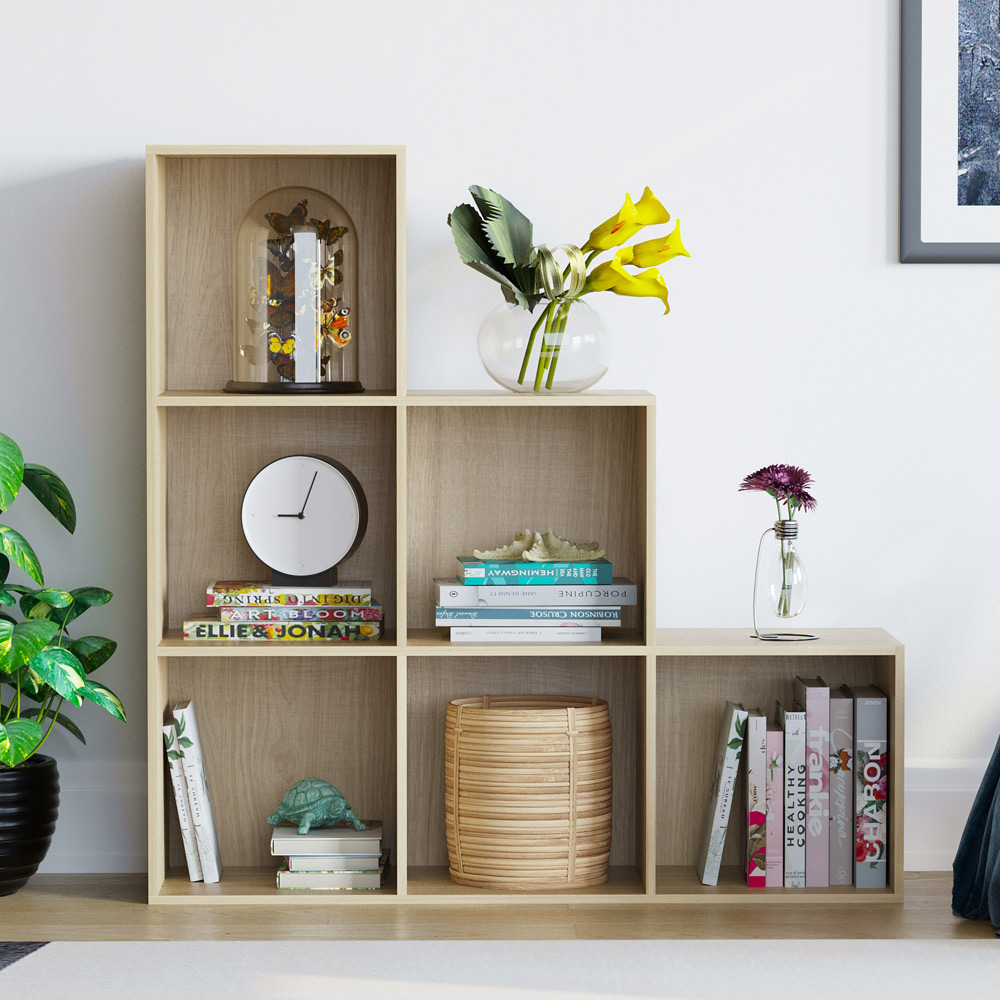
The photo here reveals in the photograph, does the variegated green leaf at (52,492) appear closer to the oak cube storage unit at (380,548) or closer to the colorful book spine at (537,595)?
the oak cube storage unit at (380,548)

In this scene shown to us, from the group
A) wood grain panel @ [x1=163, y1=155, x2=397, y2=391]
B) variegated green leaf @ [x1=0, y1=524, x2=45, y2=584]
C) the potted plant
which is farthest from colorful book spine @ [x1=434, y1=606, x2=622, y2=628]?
variegated green leaf @ [x1=0, y1=524, x2=45, y2=584]

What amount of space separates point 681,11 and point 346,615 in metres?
1.33

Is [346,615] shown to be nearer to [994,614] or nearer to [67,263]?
[67,263]

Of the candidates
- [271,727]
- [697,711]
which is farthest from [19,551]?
[697,711]

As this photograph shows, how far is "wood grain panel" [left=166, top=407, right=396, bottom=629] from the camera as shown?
2318 millimetres

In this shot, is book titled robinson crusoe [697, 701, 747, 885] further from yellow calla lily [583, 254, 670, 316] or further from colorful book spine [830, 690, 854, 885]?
yellow calla lily [583, 254, 670, 316]

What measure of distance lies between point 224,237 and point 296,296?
272mm

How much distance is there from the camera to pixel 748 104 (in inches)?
90.6

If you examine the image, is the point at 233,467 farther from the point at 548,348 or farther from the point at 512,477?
the point at 548,348

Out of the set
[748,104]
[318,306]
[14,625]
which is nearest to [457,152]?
[318,306]

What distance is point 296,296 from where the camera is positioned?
2148mm

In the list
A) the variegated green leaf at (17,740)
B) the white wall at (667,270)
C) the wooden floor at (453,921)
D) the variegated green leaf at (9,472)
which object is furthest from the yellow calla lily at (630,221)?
the variegated green leaf at (17,740)

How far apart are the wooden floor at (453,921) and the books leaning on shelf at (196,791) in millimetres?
99

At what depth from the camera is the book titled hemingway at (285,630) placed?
7.09 feet
